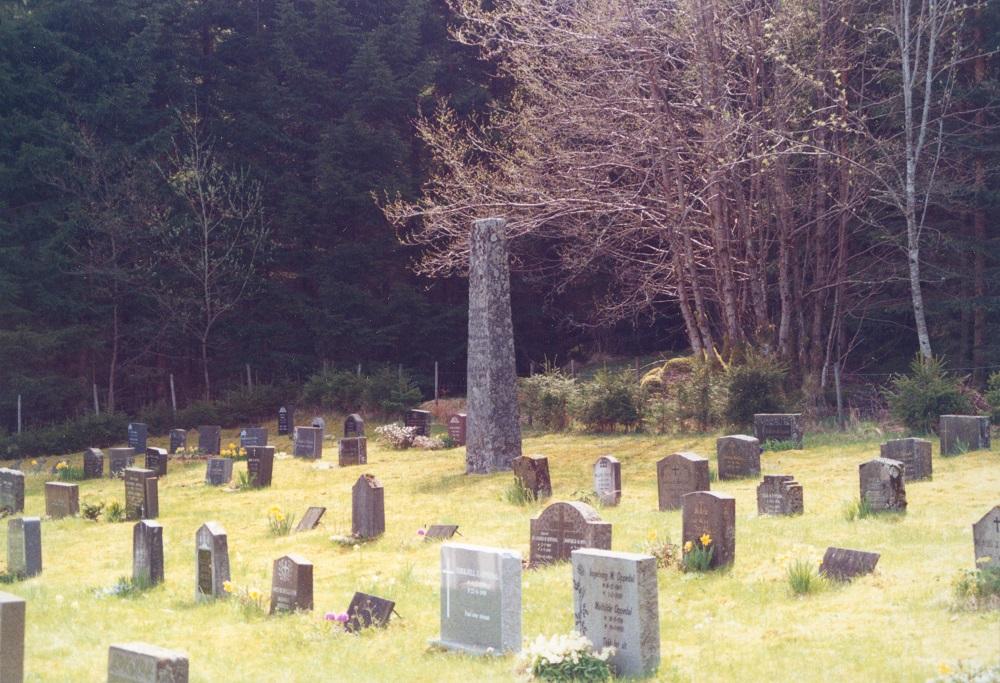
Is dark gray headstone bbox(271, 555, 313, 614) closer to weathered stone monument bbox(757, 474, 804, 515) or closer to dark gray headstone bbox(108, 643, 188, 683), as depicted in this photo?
dark gray headstone bbox(108, 643, 188, 683)

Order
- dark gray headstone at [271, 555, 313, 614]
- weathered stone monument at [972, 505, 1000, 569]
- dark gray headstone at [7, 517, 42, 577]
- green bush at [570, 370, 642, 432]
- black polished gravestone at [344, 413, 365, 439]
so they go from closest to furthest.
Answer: weathered stone monument at [972, 505, 1000, 569] → dark gray headstone at [271, 555, 313, 614] → dark gray headstone at [7, 517, 42, 577] → green bush at [570, 370, 642, 432] → black polished gravestone at [344, 413, 365, 439]

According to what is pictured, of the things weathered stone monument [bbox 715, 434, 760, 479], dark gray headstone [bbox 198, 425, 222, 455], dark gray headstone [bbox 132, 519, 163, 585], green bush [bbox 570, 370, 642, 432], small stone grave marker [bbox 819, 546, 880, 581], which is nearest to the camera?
small stone grave marker [bbox 819, 546, 880, 581]

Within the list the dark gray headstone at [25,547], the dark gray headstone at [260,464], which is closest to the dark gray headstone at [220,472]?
the dark gray headstone at [260,464]

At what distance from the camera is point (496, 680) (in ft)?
25.7

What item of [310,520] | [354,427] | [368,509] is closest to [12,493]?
[310,520]

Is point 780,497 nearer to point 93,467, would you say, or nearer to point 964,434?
point 964,434

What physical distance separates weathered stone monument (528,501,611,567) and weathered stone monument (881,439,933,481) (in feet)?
19.3

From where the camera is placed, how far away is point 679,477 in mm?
14141

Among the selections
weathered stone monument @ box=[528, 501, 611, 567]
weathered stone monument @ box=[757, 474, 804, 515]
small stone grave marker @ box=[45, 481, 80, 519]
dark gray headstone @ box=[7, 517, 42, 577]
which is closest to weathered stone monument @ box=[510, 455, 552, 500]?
weathered stone monument @ box=[757, 474, 804, 515]

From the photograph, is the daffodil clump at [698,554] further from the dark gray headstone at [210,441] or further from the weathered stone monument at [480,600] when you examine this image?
the dark gray headstone at [210,441]

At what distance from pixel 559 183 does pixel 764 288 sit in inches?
215

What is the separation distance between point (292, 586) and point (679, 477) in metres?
5.80

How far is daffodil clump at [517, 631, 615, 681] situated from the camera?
7.70 meters

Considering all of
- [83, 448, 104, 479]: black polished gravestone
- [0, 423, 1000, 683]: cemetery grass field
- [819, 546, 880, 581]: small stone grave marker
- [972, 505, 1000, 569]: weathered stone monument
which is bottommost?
[83, 448, 104, 479]: black polished gravestone
